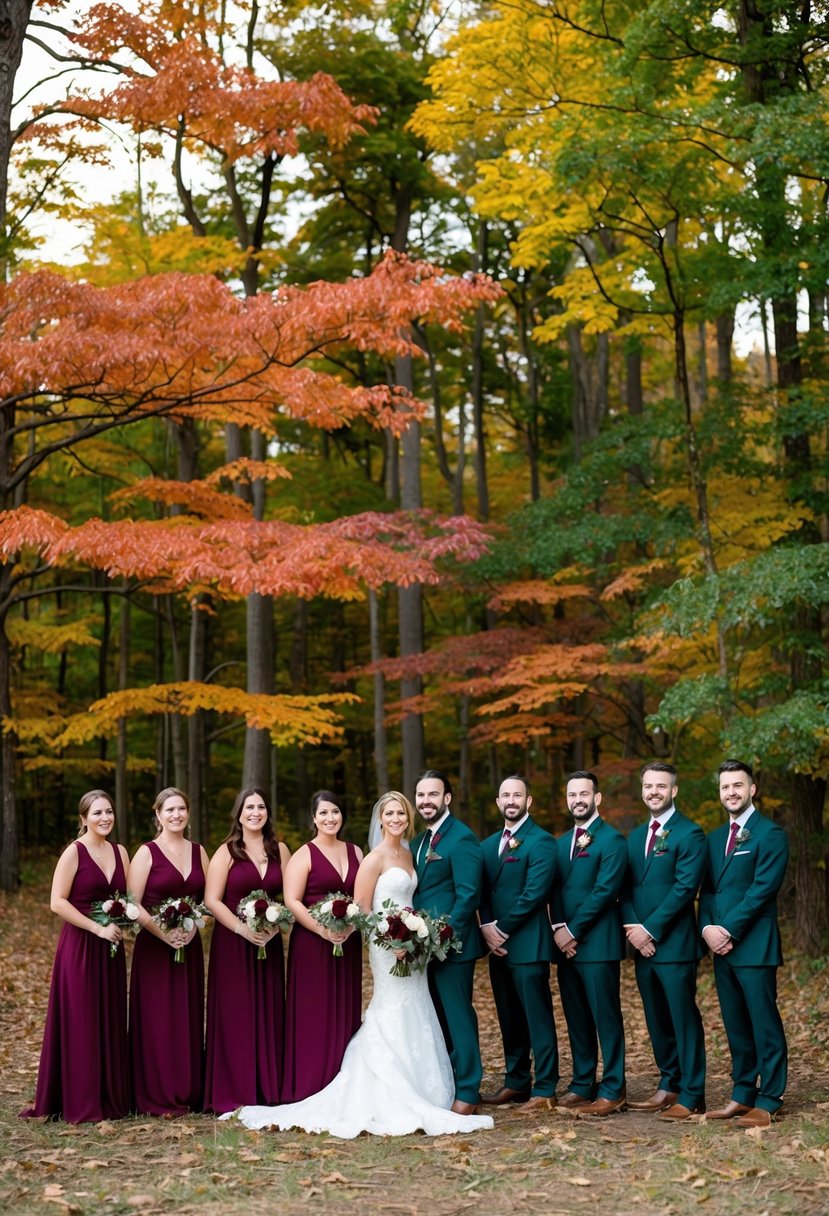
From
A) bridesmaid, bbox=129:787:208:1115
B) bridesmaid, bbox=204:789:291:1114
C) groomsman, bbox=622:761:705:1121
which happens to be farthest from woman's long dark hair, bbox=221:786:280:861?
groomsman, bbox=622:761:705:1121

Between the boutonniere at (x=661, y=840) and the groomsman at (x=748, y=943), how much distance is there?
27 cm

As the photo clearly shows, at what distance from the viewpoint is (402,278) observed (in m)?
10.5

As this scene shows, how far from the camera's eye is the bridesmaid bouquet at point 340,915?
643cm

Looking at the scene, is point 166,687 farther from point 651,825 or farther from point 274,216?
point 274,216

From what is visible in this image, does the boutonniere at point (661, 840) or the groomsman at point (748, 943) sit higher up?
the boutonniere at point (661, 840)

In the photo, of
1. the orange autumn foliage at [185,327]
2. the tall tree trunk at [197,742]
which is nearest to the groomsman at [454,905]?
the orange autumn foliage at [185,327]

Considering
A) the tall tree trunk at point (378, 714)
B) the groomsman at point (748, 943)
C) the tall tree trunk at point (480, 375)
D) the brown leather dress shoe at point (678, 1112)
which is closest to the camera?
the groomsman at point (748, 943)

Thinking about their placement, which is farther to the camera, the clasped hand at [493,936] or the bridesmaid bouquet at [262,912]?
the clasped hand at [493,936]

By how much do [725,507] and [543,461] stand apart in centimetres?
1048

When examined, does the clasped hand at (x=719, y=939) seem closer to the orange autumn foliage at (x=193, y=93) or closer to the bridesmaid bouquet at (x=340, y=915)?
the bridesmaid bouquet at (x=340, y=915)

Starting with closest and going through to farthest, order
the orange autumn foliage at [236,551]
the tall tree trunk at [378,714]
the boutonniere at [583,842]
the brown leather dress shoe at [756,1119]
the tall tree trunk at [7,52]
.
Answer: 1. the brown leather dress shoe at [756,1119]
2. the boutonniere at [583,842]
3. the tall tree trunk at [7,52]
4. the orange autumn foliage at [236,551]
5. the tall tree trunk at [378,714]

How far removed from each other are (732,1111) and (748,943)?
0.83 metres

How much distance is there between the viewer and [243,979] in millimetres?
6785

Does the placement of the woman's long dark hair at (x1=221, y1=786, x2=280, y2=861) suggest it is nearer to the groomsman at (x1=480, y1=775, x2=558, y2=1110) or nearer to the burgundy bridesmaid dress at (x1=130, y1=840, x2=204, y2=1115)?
the burgundy bridesmaid dress at (x1=130, y1=840, x2=204, y2=1115)
